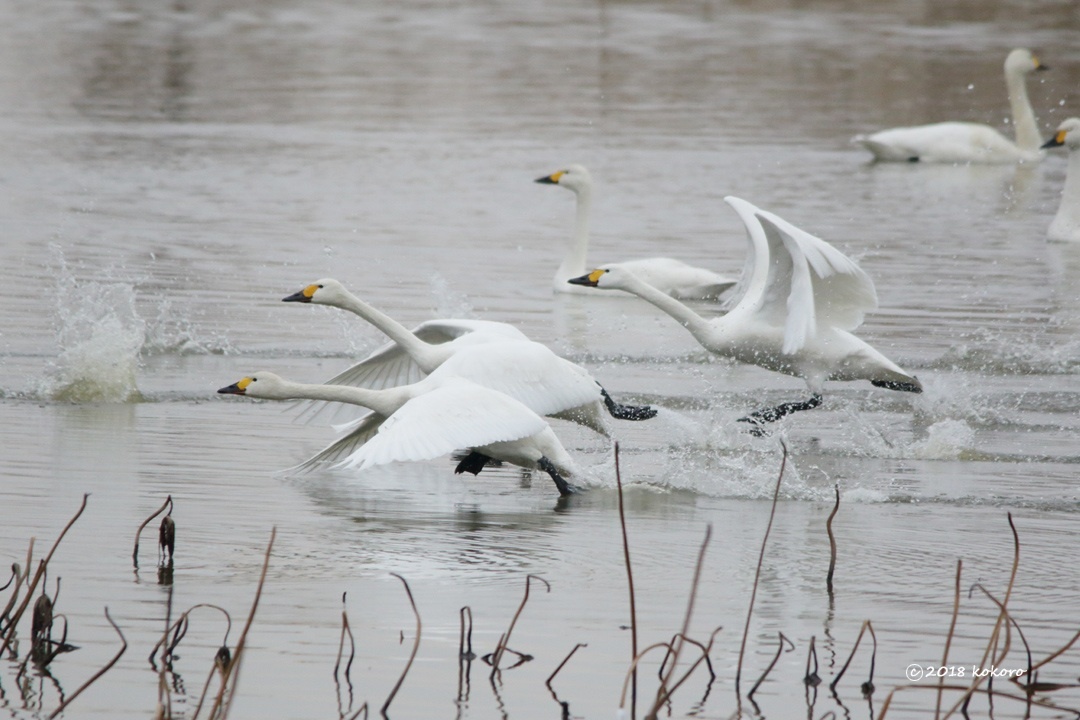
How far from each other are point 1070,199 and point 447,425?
11.0 metres

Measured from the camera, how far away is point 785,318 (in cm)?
1029

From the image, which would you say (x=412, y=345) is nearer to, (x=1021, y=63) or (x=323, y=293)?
(x=323, y=293)

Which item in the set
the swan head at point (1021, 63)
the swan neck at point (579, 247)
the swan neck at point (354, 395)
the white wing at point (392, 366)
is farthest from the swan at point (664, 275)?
the swan head at point (1021, 63)

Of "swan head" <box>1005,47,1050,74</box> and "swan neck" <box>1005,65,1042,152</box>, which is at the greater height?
"swan head" <box>1005,47,1050,74</box>

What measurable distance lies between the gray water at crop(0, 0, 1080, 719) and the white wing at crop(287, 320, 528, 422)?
7.9 inches

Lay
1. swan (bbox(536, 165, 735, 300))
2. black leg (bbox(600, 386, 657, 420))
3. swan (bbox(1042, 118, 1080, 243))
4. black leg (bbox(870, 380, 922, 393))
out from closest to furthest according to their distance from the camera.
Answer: black leg (bbox(600, 386, 657, 420))
black leg (bbox(870, 380, 922, 393))
swan (bbox(536, 165, 735, 300))
swan (bbox(1042, 118, 1080, 243))

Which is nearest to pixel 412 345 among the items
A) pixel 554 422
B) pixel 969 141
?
pixel 554 422

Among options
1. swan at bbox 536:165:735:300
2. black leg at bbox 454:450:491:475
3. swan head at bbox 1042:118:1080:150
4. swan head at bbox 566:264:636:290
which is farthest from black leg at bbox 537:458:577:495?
swan head at bbox 1042:118:1080:150

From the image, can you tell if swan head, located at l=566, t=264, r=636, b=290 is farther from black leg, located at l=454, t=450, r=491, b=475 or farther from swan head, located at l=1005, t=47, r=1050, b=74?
swan head, located at l=1005, t=47, r=1050, b=74

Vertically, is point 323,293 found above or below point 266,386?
above

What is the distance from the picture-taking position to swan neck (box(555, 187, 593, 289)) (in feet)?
47.4

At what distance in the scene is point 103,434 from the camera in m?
8.98

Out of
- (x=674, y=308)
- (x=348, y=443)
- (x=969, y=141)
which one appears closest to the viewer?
(x=348, y=443)

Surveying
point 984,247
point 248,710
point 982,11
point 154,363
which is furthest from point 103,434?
point 982,11
